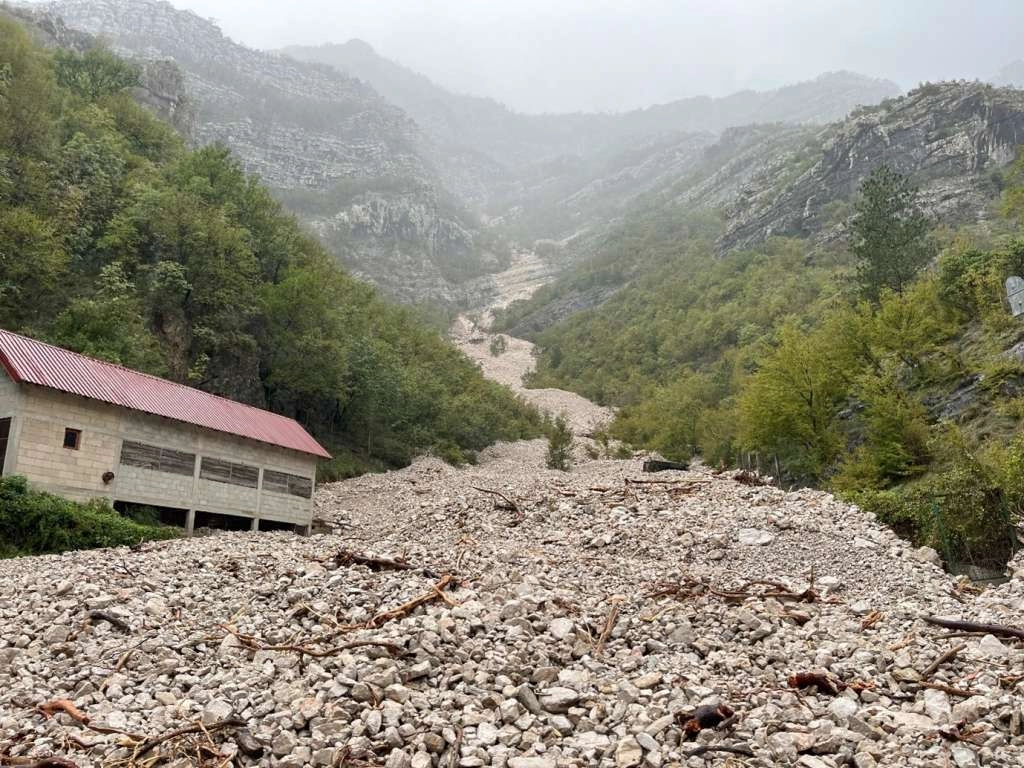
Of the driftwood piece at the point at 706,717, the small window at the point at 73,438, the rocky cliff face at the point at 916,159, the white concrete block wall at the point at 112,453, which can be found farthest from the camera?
Answer: the rocky cliff face at the point at 916,159

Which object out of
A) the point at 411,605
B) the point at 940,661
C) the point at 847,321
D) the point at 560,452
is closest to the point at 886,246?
the point at 847,321

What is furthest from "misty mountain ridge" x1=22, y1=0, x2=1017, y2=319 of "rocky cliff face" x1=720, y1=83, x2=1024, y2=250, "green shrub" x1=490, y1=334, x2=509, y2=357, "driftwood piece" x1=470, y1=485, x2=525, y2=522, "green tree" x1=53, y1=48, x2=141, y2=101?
"driftwood piece" x1=470, y1=485, x2=525, y2=522

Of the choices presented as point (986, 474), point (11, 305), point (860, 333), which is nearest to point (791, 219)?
point (860, 333)

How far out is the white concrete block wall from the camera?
1738 cm

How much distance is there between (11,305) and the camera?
26.8 meters

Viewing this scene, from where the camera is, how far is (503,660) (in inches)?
290

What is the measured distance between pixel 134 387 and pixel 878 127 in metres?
94.4

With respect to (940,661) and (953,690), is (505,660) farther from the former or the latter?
(940,661)

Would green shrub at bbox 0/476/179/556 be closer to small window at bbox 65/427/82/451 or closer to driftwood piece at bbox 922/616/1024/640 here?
small window at bbox 65/427/82/451

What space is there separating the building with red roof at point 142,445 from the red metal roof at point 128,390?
42 millimetres

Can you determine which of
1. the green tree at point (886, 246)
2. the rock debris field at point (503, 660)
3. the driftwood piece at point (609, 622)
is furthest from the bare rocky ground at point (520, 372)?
the driftwood piece at point (609, 622)

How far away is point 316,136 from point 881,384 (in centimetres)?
15385

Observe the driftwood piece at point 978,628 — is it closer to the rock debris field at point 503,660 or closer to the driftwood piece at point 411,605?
the rock debris field at point 503,660

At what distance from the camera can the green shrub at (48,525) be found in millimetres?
15867
